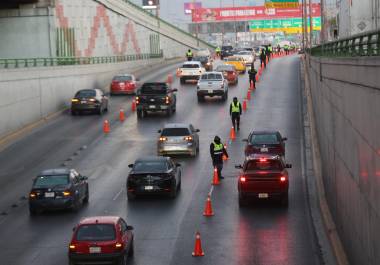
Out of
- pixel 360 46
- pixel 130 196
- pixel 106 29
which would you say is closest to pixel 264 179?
pixel 130 196

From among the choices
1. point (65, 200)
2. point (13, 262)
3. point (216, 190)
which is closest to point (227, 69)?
point (216, 190)

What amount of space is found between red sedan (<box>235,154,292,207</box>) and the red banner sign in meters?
157

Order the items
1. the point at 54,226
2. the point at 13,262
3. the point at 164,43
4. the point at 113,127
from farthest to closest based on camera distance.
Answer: the point at 164,43 < the point at 113,127 < the point at 54,226 < the point at 13,262

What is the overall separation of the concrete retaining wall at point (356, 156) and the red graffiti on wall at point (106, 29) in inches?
1826

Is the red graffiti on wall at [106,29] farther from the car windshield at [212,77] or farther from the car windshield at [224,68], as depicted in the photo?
the car windshield at [212,77]

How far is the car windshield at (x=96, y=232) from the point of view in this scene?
20406 millimetres

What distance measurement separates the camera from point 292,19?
187250 mm

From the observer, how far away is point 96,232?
20.5 m

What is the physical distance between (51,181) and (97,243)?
30.0 ft

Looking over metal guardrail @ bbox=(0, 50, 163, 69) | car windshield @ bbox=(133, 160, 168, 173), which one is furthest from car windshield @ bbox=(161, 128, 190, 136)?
metal guardrail @ bbox=(0, 50, 163, 69)

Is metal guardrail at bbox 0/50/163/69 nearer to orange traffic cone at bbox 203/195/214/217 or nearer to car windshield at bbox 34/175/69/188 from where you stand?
car windshield at bbox 34/175/69/188

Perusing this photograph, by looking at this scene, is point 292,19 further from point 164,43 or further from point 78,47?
point 78,47

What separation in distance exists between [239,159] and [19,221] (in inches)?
523

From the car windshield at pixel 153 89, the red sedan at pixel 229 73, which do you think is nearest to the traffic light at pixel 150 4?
the red sedan at pixel 229 73
